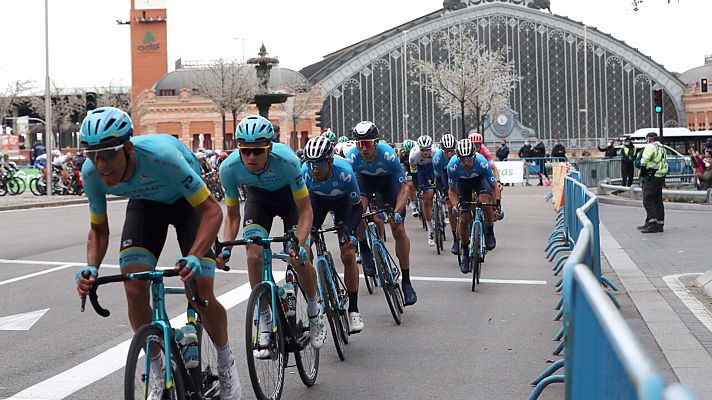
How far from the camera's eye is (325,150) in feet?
30.7

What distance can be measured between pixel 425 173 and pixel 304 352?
12.5 meters

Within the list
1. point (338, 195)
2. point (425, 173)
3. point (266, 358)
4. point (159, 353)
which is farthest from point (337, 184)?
point (425, 173)

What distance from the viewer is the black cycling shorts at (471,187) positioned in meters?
14.8

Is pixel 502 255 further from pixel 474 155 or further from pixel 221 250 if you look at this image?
pixel 221 250


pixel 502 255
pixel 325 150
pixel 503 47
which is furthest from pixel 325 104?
pixel 325 150

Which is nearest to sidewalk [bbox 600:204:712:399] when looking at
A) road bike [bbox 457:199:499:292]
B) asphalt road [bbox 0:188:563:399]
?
asphalt road [bbox 0:188:563:399]

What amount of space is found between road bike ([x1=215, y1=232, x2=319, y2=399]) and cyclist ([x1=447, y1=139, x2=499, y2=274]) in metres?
6.36

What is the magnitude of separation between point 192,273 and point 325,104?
91.1 meters

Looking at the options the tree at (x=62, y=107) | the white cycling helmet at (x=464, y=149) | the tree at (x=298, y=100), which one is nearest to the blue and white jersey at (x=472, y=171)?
the white cycling helmet at (x=464, y=149)

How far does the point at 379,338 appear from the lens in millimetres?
10180

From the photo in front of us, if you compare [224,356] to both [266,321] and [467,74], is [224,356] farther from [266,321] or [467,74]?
[467,74]

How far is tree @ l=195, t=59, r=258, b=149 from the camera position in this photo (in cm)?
7769

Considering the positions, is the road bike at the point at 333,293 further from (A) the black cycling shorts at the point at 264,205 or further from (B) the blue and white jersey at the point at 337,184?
(A) the black cycling shorts at the point at 264,205

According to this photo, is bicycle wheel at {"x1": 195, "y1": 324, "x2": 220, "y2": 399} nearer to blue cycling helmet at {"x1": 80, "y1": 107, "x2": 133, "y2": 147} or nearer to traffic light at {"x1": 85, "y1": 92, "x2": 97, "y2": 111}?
blue cycling helmet at {"x1": 80, "y1": 107, "x2": 133, "y2": 147}
